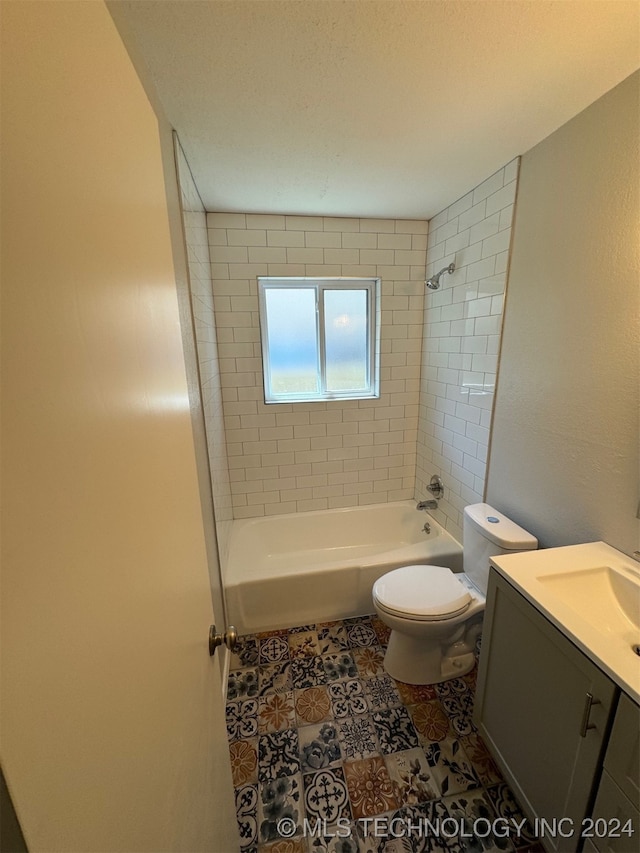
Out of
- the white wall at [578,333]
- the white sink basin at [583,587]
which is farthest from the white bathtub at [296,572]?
the white sink basin at [583,587]

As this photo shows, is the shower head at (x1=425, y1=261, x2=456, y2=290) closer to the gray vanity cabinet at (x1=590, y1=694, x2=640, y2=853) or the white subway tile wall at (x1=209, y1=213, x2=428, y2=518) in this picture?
the white subway tile wall at (x1=209, y1=213, x2=428, y2=518)

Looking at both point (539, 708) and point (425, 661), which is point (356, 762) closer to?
point (425, 661)

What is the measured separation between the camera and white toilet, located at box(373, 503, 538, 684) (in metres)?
1.48

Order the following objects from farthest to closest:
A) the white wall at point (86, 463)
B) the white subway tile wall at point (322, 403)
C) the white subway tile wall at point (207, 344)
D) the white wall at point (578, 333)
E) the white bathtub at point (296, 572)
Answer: the white subway tile wall at point (322, 403) < the white bathtub at point (296, 572) < the white subway tile wall at point (207, 344) < the white wall at point (578, 333) < the white wall at point (86, 463)

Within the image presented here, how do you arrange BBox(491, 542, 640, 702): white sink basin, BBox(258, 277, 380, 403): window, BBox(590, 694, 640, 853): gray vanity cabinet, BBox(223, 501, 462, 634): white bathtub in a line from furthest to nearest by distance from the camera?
BBox(258, 277, 380, 403): window < BBox(223, 501, 462, 634): white bathtub < BBox(491, 542, 640, 702): white sink basin < BBox(590, 694, 640, 853): gray vanity cabinet

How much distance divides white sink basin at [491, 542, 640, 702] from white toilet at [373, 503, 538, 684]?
294 millimetres

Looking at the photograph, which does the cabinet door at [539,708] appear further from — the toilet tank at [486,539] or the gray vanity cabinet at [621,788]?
the toilet tank at [486,539]

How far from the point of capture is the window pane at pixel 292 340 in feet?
7.63

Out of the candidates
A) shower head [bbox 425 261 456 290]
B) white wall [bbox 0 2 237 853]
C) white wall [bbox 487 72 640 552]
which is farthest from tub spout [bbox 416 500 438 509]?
white wall [bbox 0 2 237 853]

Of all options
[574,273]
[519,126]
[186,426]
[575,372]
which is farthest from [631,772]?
[519,126]

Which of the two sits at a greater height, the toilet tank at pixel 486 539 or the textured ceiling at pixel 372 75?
the textured ceiling at pixel 372 75

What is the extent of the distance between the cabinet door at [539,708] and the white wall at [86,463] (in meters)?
0.94

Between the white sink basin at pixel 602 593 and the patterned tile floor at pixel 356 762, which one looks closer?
the white sink basin at pixel 602 593

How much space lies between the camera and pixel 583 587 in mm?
1068
